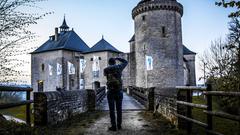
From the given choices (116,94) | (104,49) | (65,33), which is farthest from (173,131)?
(65,33)

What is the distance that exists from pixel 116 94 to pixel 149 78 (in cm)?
2808

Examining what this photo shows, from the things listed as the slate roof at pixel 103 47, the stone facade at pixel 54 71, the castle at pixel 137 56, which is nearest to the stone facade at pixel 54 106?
the castle at pixel 137 56

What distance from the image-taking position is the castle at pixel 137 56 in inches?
1388

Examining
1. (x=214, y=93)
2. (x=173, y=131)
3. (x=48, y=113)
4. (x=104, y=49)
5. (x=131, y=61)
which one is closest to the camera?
(x=214, y=93)

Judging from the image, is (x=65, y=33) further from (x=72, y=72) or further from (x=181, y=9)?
(x=181, y=9)

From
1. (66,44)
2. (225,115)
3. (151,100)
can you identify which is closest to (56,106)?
(225,115)

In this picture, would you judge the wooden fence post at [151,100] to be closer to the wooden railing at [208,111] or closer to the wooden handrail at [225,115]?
the wooden railing at [208,111]

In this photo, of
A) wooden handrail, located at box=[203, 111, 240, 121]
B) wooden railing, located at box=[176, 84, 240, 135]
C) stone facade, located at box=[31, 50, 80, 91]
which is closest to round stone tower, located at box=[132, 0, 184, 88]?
stone facade, located at box=[31, 50, 80, 91]

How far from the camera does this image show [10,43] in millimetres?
5949

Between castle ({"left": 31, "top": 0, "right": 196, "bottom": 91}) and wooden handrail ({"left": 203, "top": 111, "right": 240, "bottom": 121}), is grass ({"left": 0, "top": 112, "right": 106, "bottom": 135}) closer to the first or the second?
wooden handrail ({"left": 203, "top": 111, "right": 240, "bottom": 121})

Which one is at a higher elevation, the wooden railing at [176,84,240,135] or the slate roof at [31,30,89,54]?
the slate roof at [31,30,89,54]

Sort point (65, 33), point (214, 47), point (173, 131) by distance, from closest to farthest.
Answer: point (173, 131)
point (214, 47)
point (65, 33)

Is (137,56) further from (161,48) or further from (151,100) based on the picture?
(151,100)

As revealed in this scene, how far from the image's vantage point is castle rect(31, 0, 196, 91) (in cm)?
3525
